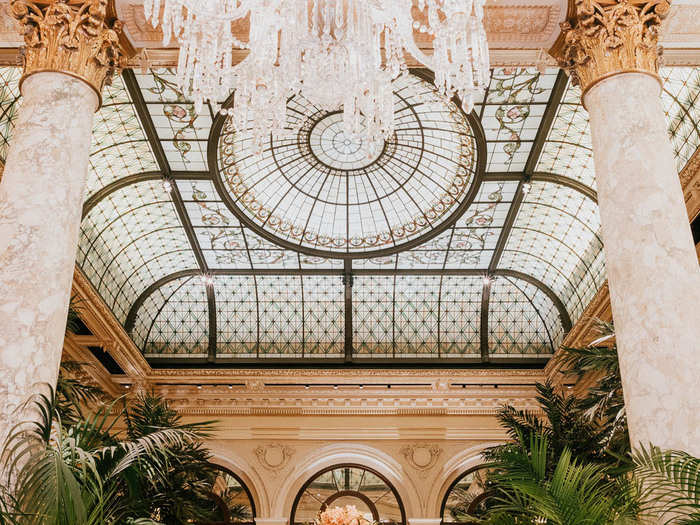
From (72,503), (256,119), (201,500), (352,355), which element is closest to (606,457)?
(201,500)

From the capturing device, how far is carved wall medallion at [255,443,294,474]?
16.2m

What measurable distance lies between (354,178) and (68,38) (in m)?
8.39

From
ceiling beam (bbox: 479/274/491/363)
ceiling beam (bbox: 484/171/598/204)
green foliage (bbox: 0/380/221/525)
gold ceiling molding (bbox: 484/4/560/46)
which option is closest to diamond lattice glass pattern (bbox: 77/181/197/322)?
ceiling beam (bbox: 484/171/598/204)

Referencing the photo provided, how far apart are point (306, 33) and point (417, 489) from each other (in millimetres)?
12150

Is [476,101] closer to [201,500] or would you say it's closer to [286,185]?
[286,185]

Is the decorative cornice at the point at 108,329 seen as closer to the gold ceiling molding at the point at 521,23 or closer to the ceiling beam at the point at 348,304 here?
the ceiling beam at the point at 348,304

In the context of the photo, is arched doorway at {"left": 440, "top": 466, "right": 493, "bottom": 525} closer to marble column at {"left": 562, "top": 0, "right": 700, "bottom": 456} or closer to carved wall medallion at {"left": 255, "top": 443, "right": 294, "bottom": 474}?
carved wall medallion at {"left": 255, "top": 443, "right": 294, "bottom": 474}

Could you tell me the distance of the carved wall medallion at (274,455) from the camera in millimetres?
16172

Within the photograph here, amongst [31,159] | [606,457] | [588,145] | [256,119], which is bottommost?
[606,457]

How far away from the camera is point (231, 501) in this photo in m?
16.2

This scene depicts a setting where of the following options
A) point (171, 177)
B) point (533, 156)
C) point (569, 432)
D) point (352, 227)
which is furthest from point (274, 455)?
point (533, 156)

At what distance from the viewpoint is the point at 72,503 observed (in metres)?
3.99

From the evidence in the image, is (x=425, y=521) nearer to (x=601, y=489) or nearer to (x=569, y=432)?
(x=569, y=432)

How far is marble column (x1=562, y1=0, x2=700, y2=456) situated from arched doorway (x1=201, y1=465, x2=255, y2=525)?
497 inches
